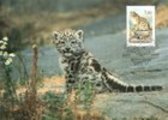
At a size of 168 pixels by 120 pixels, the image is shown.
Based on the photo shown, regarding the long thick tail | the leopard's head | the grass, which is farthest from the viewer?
the grass

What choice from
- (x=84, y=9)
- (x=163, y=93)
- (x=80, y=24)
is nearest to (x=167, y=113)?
(x=163, y=93)

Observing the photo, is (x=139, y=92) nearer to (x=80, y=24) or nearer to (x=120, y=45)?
(x=120, y=45)

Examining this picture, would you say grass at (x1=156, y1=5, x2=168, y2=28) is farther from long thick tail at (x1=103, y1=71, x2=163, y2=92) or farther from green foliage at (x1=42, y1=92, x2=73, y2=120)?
green foliage at (x1=42, y1=92, x2=73, y2=120)

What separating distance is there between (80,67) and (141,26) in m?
1.19

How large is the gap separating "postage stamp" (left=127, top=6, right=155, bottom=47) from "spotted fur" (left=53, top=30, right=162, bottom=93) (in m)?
0.91

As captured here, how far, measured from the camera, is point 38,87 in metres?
13.4

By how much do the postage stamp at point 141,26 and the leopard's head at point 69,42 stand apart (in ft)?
3.57

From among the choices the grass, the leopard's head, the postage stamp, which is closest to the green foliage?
the leopard's head

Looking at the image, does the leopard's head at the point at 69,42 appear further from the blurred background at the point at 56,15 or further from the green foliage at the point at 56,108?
the blurred background at the point at 56,15

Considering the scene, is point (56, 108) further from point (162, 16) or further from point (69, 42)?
point (162, 16)

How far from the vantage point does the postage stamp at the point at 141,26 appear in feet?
46.6

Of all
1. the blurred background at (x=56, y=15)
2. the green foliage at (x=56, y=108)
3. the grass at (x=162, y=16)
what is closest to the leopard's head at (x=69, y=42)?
the green foliage at (x=56, y=108)

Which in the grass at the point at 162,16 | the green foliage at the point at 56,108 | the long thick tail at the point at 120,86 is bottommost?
the green foliage at the point at 56,108

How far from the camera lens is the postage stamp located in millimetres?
14219
